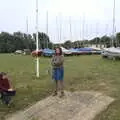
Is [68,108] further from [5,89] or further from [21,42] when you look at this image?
[21,42]

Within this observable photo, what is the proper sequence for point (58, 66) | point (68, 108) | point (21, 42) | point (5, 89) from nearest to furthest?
1. point (68, 108)
2. point (5, 89)
3. point (58, 66)
4. point (21, 42)

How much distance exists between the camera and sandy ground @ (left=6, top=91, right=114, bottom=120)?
36.1ft

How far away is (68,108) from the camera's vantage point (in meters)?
11.8

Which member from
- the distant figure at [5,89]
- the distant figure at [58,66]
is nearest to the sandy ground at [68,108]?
the distant figure at [58,66]

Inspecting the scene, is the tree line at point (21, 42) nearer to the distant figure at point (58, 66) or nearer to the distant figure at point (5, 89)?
the distant figure at point (58, 66)

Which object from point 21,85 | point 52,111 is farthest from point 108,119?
point 21,85

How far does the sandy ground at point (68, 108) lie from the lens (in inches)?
433

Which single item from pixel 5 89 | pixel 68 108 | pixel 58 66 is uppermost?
pixel 58 66

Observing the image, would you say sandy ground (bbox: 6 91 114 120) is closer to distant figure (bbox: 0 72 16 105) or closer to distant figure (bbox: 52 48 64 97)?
distant figure (bbox: 52 48 64 97)

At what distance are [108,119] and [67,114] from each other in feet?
3.96

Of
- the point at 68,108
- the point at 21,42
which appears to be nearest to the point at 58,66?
the point at 68,108

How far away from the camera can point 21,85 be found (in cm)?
1641

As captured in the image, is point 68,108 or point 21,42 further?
point 21,42

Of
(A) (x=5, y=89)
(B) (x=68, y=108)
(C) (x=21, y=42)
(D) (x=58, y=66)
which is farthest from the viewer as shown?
(C) (x=21, y=42)
